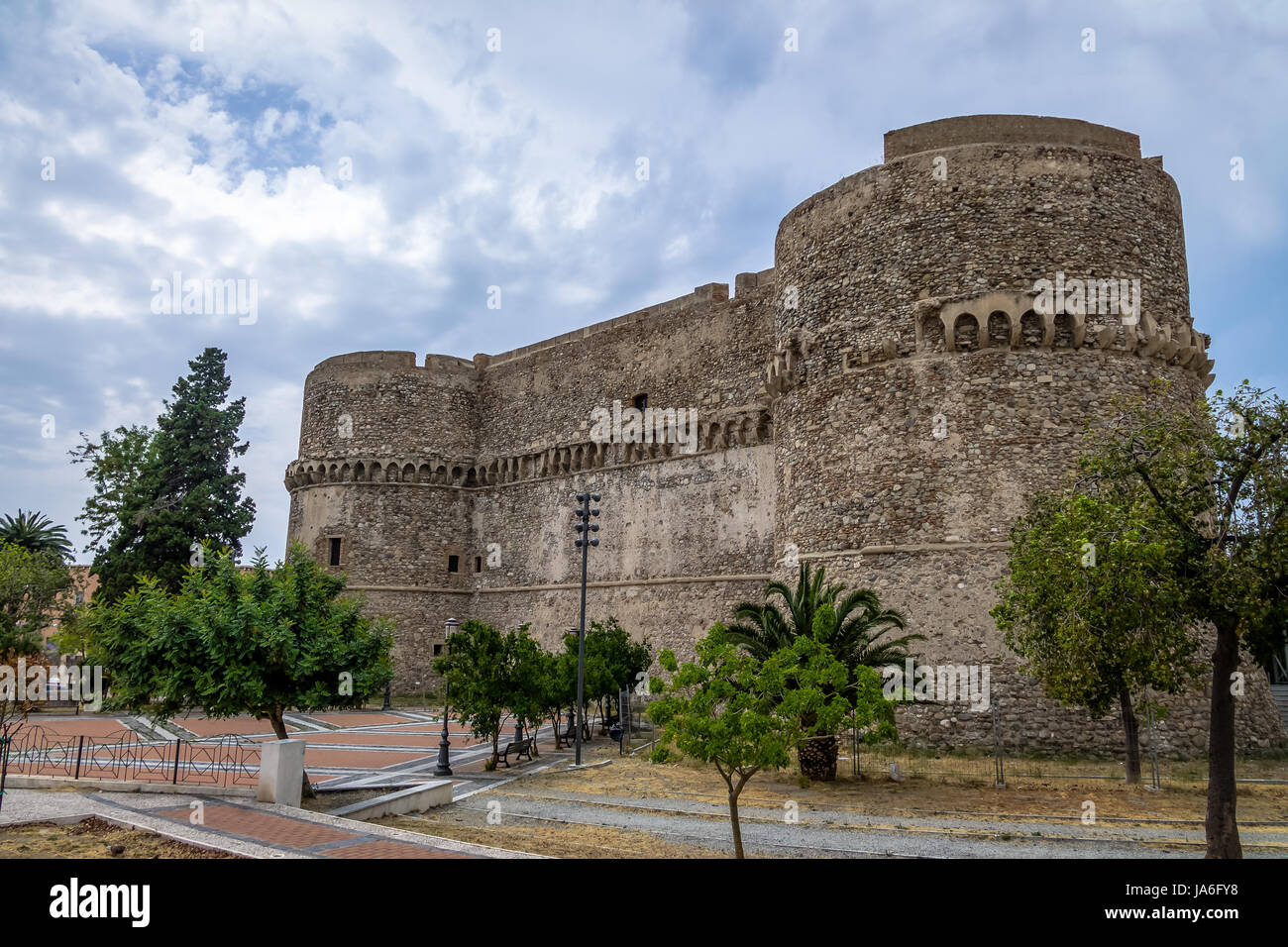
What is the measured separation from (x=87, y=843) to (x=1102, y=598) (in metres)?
9.51

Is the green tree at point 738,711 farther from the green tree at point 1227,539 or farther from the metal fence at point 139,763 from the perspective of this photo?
the metal fence at point 139,763

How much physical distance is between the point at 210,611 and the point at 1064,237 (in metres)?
14.9

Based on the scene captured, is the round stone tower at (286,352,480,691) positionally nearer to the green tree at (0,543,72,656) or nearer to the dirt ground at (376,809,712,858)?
the green tree at (0,543,72,656)

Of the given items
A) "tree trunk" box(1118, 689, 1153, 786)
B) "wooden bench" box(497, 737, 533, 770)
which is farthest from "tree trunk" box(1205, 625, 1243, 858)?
"wooden bench" box(497, 737, 533, 770)

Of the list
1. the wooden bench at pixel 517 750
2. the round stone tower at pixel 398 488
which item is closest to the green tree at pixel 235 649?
the wooden bench at pixel 517 750

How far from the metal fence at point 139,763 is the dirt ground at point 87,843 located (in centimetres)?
214

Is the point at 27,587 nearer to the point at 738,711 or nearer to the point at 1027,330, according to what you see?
the point at 738,711

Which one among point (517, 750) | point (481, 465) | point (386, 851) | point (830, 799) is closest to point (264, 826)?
point (386, 851)

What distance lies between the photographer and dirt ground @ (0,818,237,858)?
6910mm

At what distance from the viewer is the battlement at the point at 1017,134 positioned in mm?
16312

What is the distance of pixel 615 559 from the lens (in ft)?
84.1

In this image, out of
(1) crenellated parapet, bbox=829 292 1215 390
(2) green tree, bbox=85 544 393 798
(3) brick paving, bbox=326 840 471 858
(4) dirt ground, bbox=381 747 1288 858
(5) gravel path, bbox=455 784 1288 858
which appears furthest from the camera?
(1) crenellated parapet, bbox=829 292 1215 390

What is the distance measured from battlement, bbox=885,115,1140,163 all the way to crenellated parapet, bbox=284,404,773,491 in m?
9.22
